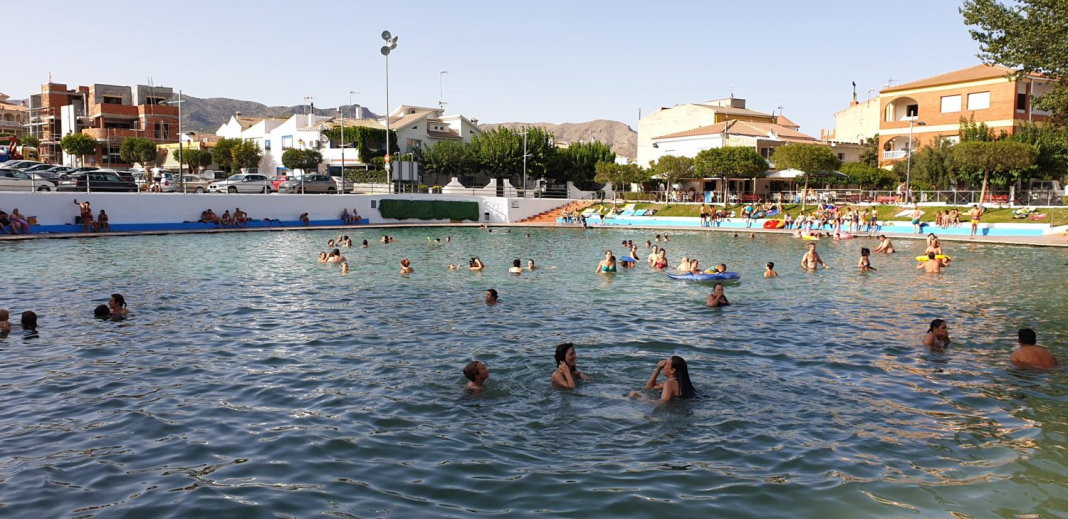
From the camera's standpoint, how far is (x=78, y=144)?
8150 centimetres

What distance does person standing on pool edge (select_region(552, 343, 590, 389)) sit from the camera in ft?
34.3

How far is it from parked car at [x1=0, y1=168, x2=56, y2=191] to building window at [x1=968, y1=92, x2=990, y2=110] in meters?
58.3

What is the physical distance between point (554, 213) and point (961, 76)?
104 feet

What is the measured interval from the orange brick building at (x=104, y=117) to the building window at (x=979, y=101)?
3306 inches

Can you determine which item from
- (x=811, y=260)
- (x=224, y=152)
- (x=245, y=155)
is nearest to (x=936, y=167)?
(x=811, y=260)

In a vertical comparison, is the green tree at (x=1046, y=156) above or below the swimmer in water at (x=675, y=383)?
above

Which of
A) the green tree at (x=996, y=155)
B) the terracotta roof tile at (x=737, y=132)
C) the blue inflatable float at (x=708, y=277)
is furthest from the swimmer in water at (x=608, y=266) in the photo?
the terracotta roof tile at (x=737, y=132)

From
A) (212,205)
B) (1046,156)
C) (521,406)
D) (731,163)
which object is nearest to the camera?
(521,406)

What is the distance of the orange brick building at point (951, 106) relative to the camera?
5262cm

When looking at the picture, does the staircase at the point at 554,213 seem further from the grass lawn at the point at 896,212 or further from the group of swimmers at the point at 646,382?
the group of swimmers at the point at 646,382

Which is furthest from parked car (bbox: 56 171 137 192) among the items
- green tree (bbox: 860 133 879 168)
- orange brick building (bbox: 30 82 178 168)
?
green tree (bbox: 860 133 879 168)

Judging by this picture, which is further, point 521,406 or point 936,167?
point 936,167

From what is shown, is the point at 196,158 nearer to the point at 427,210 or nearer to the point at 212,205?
the point at 427,210

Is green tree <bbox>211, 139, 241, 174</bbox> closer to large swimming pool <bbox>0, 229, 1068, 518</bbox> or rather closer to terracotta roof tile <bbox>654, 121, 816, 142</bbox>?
terracotta roof tile <bbox>654, 121, 816, 142</bbox>
